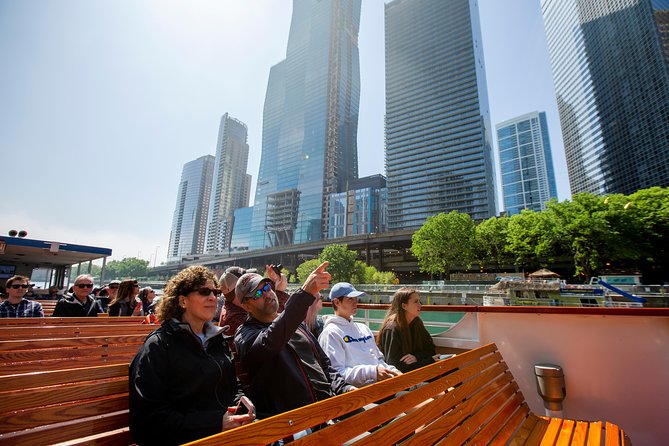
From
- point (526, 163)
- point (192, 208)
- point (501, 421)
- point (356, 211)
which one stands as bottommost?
point (501, 421)

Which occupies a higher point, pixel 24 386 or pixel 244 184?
pixel 244 184

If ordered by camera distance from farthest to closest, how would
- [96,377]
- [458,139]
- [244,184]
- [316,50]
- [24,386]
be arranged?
[244,184]
[316,50]
[458,139]
[96,377]
[24,386]

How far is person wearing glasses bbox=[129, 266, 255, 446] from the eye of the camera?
4.90 feet

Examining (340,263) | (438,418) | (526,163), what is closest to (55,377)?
(438,418)

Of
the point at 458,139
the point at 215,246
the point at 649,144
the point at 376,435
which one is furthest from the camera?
the point at 215,246

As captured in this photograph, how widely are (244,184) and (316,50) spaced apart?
8204 centimetres

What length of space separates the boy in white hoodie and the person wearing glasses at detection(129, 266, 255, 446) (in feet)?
3.39

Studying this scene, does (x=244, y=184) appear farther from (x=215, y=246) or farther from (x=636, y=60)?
(x=636, y=60)

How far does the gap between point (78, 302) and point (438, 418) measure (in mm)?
6673

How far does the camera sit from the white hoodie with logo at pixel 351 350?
2.71 meters

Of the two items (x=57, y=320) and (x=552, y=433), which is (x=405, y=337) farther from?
(x=57, y=320)

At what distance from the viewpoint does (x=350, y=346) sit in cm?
299

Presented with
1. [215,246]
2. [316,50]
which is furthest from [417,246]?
[215,246]

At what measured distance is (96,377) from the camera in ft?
5.61
